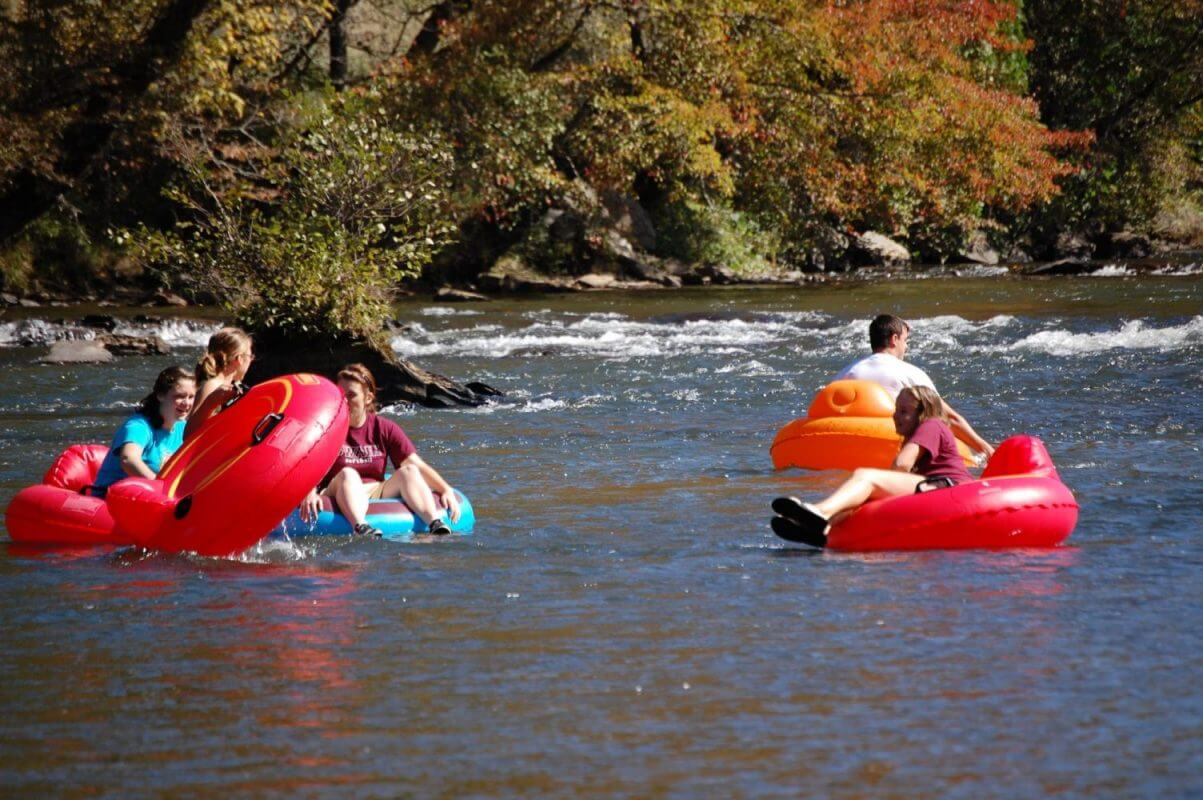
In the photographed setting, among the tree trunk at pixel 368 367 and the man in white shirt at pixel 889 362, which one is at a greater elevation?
the man in white shirt at pixel 889 362

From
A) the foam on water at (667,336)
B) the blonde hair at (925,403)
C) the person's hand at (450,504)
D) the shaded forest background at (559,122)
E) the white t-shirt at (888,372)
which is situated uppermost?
the shaded forest background at (559,122)

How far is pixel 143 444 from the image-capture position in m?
8.27

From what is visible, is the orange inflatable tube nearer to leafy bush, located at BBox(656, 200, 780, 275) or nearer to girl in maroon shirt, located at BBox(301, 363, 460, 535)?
girl in maroon shirt, located at BBox(301, 363, 460, 535)

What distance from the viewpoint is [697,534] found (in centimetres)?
815

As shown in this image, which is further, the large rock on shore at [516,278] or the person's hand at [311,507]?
the large rock on shore at [516,278]

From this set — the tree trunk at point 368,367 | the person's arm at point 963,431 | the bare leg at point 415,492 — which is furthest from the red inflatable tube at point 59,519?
the tree trunk at point 368,367

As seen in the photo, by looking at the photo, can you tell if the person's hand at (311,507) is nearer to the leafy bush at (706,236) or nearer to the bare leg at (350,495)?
the bare leg at (350,495)

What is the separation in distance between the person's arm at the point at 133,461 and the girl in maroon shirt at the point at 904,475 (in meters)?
3.21

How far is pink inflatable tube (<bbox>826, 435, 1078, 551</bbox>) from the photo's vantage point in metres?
7.56

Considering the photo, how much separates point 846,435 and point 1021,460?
91.2 inches

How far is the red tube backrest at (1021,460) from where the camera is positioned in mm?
7992

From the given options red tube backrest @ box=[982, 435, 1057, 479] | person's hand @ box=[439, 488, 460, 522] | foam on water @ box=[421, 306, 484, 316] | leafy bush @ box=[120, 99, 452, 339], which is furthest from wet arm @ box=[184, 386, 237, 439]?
foam on water @ box=[421, 306, 484, 316]

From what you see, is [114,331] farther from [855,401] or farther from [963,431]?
[963,431]

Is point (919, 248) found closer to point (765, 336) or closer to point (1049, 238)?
point (1049, 238)
